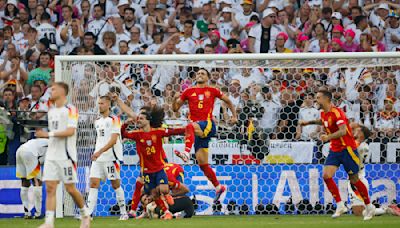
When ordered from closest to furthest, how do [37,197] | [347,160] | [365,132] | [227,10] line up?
1. [347,160]
2. [365,132]
3. [37,197]
4. [227,10]

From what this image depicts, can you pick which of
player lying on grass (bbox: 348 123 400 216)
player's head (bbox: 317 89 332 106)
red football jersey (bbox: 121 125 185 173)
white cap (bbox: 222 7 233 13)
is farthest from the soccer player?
white cap (bbox: 222 7 233 13)

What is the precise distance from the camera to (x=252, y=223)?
14820 millimetres

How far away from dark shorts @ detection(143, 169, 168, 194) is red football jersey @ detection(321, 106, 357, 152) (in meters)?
2.74

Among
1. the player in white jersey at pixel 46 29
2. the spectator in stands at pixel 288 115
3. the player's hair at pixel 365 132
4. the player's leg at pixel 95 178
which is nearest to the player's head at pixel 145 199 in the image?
the player's leg at pixel 95 178

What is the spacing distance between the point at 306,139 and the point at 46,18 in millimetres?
8368

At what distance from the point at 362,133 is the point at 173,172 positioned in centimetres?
329

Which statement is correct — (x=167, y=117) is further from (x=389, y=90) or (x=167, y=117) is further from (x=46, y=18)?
(x=46, y=18)

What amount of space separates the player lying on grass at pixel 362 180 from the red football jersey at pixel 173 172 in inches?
118

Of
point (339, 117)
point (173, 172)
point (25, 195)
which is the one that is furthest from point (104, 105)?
point (339, 117)

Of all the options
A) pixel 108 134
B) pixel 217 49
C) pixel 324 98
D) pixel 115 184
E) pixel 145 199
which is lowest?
pixel 145 199

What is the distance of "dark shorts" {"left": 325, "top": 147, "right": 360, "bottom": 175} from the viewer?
16125mm

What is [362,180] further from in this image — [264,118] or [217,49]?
[217,49]

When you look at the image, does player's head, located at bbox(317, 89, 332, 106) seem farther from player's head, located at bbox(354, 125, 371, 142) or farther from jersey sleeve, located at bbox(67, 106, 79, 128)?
jersey sleeve, located at bbox(67, 106, 79, 128)

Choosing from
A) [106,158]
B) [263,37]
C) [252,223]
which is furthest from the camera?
[263,37]
